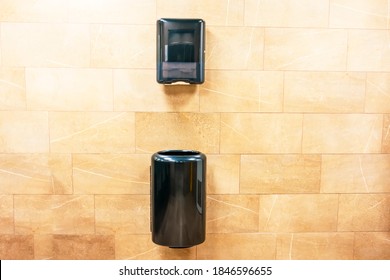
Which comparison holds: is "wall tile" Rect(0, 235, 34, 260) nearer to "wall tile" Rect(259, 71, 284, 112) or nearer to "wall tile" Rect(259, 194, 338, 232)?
"wall tile" Rect(259, 194, 338, 232)

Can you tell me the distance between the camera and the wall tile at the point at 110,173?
8.01 ft

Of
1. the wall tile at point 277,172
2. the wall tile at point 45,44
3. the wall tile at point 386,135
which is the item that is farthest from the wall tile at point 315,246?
the wall tile at point 45,44

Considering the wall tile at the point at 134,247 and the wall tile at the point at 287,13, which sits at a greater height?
the wall tile at the point at 287,13

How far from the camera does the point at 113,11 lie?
234 cm

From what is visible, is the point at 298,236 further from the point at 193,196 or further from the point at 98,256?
the point at 98,256

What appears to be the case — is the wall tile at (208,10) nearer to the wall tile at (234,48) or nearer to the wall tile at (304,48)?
the wall tile at (234,48)

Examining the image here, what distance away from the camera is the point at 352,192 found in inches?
99.7

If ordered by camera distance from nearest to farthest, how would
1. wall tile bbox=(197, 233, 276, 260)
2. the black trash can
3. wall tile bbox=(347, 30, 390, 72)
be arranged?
the black trash can → wall tile bbox=(347, 30, 390, 72) → wall tile bbox=(197, 233, 276, 260)

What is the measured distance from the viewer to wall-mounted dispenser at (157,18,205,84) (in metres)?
2.23

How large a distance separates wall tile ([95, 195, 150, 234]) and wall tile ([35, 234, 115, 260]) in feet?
0.23

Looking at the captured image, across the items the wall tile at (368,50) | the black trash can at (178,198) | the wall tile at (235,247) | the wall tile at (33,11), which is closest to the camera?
the black trash can at (178,198)

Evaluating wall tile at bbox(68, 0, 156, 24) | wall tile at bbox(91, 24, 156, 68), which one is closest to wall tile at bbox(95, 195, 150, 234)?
wall tile at bbox(91, 24, 156, 68)

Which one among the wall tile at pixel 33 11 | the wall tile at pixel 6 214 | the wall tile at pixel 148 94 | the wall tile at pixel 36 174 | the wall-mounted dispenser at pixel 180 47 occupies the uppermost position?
the wall tile at pixel 33 11

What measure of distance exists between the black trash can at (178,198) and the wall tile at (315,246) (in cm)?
68
